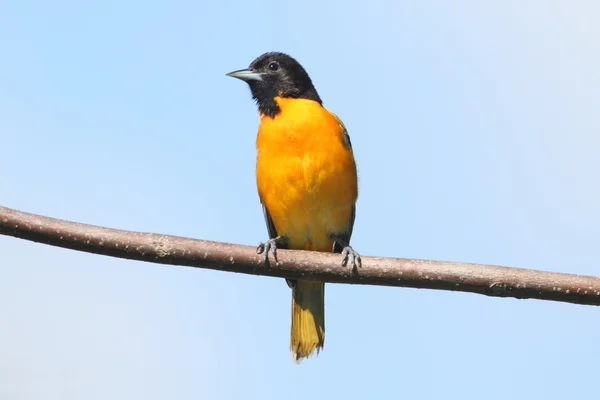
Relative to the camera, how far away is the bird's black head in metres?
8.09

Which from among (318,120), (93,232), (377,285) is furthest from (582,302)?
(318,120)

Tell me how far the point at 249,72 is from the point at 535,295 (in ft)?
14.9

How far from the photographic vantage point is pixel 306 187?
23.4 feet

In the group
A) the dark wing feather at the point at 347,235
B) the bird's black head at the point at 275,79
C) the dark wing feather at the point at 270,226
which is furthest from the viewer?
the bird's black head at the point at 275,79

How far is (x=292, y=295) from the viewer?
25.2 ft

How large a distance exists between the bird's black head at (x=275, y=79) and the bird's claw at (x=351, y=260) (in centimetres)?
304

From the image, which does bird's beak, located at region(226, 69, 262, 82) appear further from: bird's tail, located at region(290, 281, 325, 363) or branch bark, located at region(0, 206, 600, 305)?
branch bark, located at region(0, 206, 600, 305)

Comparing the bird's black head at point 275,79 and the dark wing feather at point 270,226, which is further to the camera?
the bird's black head at point 275,79

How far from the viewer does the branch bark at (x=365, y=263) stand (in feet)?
15.1

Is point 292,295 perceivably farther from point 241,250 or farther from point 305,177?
point 241,250

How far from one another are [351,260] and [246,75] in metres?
3.82

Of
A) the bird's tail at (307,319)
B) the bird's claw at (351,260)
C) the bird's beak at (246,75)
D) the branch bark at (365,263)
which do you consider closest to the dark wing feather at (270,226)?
the bird's tail at (307,319)

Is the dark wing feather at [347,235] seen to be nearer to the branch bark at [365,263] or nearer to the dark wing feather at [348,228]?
the dark wing feather at [348,228]

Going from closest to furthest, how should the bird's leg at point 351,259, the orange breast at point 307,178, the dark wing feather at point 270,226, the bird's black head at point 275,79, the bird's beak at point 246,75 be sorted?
the bird's leg at point 351,259 → the orange breast at point 307,178 → the dark wing feather at point 270,226 → the bird's black head at point 275,79 → the bird's beak at point 246,75
